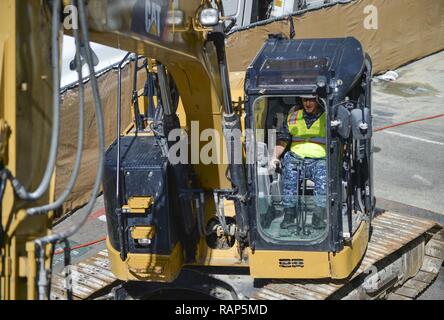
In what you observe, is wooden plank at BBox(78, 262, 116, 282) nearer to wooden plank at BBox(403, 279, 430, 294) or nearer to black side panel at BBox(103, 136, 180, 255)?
black side panel at BBox(103, 136, 180, 255)

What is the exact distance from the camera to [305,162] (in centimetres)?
667

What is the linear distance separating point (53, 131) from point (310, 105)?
125 inches

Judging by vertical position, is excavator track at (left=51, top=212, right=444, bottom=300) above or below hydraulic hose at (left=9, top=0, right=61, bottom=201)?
below

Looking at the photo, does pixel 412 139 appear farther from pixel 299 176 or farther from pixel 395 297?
pixel 299 176

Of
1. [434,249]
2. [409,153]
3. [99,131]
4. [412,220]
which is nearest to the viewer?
[99,131]

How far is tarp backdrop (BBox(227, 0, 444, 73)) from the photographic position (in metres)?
14.6

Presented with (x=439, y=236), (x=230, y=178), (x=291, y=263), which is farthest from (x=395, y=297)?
(x=230, y=178)

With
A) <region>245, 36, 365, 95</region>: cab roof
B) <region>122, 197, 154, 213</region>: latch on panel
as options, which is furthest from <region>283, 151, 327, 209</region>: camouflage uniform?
<region>122, 197, 154, 213</region>: latch on panel

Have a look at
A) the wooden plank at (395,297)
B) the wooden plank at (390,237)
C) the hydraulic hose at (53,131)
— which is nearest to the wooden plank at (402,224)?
the wooden plank at (390,237)

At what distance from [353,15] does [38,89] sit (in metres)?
13.5

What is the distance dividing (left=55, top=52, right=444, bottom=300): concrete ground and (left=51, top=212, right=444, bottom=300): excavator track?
367 millimetres

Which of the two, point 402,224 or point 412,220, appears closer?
point 402,224

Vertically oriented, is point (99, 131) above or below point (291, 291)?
above
